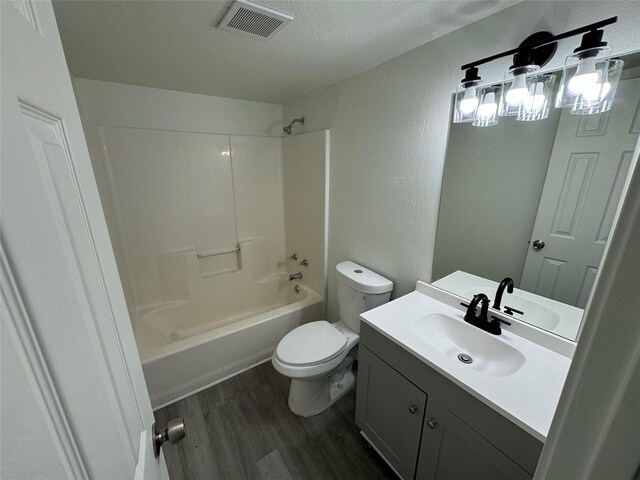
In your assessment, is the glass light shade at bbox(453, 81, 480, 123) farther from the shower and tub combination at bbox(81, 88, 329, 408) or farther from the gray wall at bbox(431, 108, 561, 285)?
the shower and tub combination at bbox(81, 88, 329, 408)

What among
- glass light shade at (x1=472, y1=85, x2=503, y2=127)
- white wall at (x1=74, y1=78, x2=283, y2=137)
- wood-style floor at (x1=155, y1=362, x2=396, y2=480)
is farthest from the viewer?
white wall at (x1=74, y1=78, x2=283, y2=137)

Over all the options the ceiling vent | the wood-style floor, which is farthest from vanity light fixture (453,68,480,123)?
the wood-style floor

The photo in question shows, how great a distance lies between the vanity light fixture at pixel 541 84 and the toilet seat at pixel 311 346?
1.40 meters

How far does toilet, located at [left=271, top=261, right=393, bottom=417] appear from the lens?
1521 mm

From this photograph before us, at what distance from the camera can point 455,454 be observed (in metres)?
0.97

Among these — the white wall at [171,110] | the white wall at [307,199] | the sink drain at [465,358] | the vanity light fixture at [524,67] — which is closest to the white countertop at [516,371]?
the sink drain at [465,358]

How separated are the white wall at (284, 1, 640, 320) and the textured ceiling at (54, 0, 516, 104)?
92 millimetres

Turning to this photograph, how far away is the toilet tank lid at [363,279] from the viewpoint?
5.32ft

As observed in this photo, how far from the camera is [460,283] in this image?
4.53ft

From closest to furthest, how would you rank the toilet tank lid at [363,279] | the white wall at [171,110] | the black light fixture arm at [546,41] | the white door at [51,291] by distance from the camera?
the white door at [51,291], the black light fixture arm at [546,41], the toilet tank lid at [363,279], the white wall at [171,110]

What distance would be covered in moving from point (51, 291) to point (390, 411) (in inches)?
54.2

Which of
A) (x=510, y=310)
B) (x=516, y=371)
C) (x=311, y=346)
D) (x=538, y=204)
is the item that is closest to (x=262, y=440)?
(x=311, y=346)

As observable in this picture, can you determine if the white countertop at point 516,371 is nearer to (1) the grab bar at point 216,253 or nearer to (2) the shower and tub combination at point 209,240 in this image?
(2) the shower and tub combination at point 209,240

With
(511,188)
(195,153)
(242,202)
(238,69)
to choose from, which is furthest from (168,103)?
(511,188)
